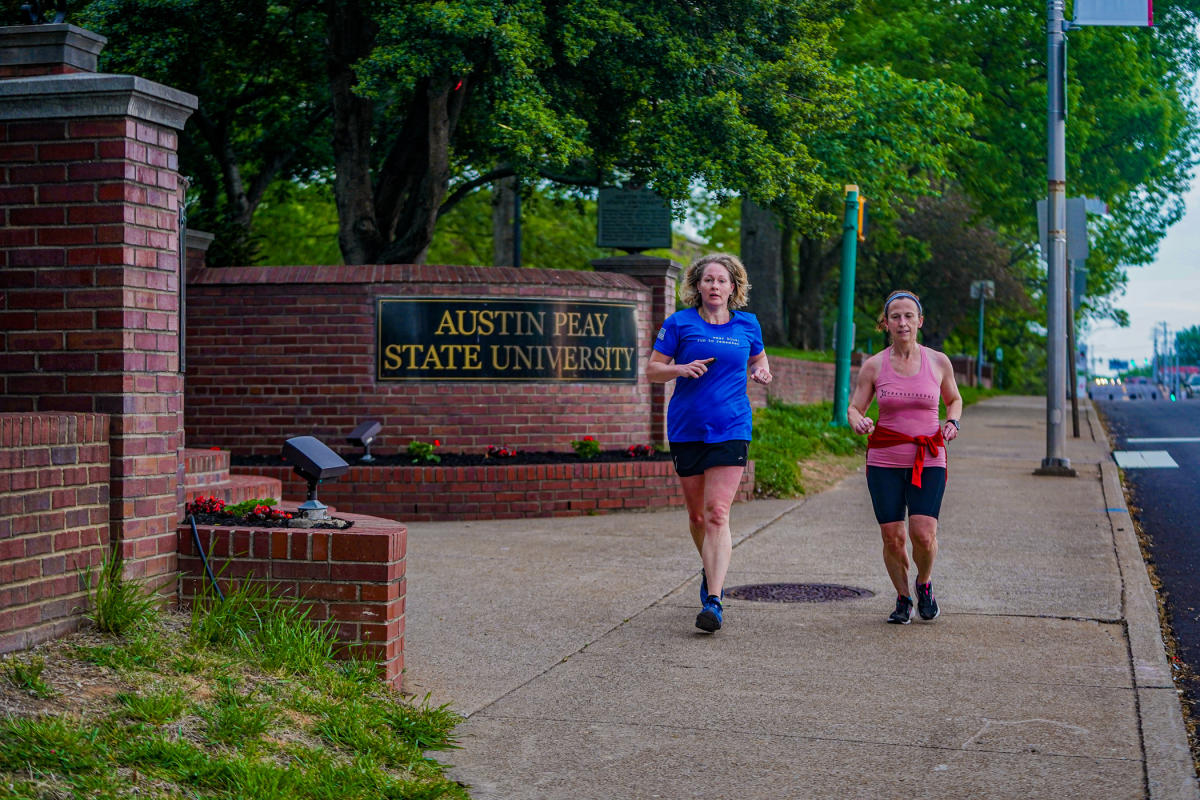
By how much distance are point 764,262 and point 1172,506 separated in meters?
13.5

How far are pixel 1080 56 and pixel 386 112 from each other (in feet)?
56.9

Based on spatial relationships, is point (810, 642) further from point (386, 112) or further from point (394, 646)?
point (386, 112)

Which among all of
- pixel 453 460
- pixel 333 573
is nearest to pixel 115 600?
pixel 333 573

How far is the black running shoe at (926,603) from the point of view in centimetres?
671

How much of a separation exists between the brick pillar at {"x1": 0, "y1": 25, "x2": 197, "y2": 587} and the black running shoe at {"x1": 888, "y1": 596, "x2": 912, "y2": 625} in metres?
3.46

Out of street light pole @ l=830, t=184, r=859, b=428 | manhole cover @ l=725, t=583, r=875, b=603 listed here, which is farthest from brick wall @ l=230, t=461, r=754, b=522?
street light pole @ l=830, t=184, r=859, b=428

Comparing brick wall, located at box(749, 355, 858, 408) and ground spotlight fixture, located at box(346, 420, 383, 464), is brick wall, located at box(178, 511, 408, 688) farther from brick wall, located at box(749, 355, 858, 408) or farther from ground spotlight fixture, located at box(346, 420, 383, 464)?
brick wall, located at box(749, 355, 858, 408)

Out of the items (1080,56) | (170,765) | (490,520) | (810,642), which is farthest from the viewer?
(1080,56)

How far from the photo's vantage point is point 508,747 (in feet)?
15.0

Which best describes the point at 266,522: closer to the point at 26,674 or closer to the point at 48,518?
the point at 48,518

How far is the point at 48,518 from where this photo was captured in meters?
4.57

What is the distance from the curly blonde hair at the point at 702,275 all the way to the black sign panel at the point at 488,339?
4875mm

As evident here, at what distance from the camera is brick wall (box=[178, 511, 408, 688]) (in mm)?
5043

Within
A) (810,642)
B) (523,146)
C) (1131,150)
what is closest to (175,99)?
(810,642)
